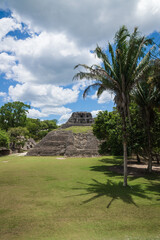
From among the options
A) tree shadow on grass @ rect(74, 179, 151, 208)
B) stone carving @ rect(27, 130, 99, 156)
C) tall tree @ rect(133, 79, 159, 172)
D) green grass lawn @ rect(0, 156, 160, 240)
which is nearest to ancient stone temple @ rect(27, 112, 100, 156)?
stone carving @ rect(27, 130, 99, 156)

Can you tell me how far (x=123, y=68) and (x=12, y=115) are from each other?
126 feet

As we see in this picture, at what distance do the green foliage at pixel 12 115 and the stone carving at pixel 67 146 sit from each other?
13170mm

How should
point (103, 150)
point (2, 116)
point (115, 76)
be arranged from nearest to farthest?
point (115, 76), point (103, 150), point (2, 116)

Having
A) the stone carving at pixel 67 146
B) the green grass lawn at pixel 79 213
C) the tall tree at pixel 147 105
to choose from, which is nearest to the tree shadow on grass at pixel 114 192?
the green grass lawn at pixel 79 213

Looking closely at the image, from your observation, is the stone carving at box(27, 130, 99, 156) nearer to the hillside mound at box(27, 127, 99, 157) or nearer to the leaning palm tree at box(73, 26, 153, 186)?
the hillside mound at box(27, 127, 99, 157)

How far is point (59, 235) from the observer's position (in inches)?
159

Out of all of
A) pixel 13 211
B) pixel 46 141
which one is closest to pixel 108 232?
pixel 13 211

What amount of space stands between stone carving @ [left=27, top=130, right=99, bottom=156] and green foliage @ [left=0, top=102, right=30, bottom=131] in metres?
13.2

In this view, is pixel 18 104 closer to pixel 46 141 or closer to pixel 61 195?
pixel 46 141

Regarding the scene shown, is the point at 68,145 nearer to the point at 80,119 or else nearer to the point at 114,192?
the point at 114,192

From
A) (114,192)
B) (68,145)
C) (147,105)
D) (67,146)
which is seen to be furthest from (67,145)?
(114,192)

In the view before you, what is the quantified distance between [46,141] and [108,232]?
29.1 metres

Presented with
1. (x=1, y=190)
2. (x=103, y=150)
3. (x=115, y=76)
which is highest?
(x=115, y=76)

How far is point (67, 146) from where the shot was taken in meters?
29.8
